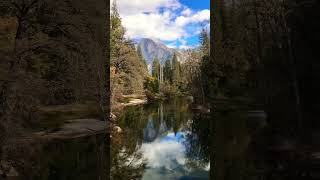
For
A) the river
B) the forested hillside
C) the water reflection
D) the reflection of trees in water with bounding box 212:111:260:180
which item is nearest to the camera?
the forested hillside

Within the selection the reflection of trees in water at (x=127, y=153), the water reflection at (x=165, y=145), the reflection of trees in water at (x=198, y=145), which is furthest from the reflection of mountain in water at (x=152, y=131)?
the reflection of trees in water at (x=198, y=145)

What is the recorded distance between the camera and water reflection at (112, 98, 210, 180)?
11715 millimetres

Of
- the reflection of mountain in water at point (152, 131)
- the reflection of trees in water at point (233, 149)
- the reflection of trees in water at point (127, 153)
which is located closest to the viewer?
the reflection of trees in water at point (233, 149)

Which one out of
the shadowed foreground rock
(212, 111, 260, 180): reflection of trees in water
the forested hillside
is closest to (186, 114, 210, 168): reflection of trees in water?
(212, 111, 260, 180): reflection of trees in water

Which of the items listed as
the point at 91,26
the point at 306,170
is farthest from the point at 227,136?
the point at 91,26

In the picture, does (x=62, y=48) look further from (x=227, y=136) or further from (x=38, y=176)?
(x=227, y=136)

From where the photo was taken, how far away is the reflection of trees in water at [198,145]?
12.9 meters

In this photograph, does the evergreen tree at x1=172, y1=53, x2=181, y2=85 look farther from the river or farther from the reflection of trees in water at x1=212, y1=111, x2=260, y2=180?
the reflection of trees in water at x1=212, y1=111, x2=260, y2=180

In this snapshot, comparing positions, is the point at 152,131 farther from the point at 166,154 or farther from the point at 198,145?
the point at 166,154

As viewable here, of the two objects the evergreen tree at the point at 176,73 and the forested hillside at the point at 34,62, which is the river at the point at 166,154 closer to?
the forested hillside at the point at 34,62

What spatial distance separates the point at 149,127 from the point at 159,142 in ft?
14.5

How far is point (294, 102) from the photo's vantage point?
12.0 meters

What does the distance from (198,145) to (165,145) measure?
2.23m

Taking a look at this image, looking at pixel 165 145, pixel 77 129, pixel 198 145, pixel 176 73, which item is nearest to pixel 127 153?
pixel 77 129
